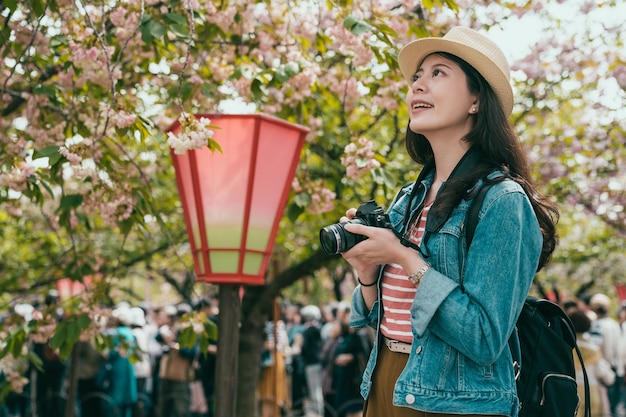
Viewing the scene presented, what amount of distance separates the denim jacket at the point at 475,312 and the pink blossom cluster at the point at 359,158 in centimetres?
235

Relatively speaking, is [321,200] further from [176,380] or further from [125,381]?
[125,381]

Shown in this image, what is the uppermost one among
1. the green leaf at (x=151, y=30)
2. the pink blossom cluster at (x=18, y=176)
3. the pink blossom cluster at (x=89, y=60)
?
the green leaf at (x=151, y=30)

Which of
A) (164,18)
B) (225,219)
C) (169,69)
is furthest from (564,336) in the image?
(169,69)

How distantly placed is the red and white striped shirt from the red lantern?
4.18 feet

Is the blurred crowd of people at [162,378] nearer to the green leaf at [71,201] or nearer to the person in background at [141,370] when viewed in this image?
the person in background at [141,370]

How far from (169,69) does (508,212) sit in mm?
3800

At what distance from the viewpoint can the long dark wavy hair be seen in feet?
6.64

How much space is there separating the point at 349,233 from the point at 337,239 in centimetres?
4

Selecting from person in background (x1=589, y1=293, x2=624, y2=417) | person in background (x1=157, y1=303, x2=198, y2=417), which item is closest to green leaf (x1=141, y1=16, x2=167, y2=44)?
person in background (x1=589, y1=293, x2=624, y2=417)

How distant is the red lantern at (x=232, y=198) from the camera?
3.29 m

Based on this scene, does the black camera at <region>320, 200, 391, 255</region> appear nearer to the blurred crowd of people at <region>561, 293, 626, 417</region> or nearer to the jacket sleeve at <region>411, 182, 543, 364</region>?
the jacket sleeve at <region>411, 182, 543, 364</region>

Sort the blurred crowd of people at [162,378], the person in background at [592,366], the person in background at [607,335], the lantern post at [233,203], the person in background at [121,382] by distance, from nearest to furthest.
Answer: the lantern post at [233,203] → the person in background at [592,366] → the person in background at [607,335] → the blurred crowd of people at [162,378] → the person in background at [121,382]

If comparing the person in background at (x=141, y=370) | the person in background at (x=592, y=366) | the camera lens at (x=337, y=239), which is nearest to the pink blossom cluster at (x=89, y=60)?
the camera lens at (x=337, y=239)

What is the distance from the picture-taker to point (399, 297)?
2.04 m
